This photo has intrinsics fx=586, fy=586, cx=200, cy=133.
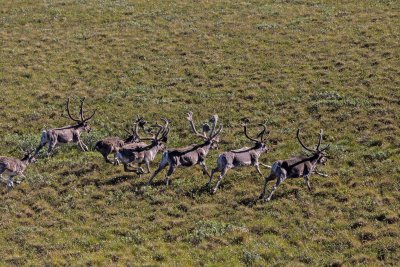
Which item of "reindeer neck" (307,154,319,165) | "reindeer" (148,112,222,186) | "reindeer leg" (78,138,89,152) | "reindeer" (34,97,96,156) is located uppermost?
"reindeer neck" (307,154,319,165)

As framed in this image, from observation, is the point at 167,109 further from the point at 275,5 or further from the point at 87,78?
the point at 275,5

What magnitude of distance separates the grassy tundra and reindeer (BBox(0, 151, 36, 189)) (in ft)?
1.78

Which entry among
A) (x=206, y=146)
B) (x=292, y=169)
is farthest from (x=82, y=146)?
(x=292, y=169)

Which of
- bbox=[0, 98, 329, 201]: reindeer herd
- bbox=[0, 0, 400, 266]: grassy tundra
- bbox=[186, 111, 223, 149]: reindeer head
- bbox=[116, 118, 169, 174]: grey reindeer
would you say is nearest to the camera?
bbox=[0, 0, 400, 266]: grassy tundra

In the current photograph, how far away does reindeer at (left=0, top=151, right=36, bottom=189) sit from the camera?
23.5 m

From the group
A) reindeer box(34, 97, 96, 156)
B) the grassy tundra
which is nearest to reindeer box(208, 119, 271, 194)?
the grassy tundra

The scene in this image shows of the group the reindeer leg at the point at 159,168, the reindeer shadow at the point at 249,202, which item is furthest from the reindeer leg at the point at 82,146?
the reindeer shadow at the point at 249,202

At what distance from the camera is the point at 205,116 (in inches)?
1211

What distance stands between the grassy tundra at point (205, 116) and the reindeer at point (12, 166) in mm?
541

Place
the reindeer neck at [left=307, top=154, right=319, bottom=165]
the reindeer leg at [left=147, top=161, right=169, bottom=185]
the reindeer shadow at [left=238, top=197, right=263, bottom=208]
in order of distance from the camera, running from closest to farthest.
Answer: the reindeer shadow at [left=238, top=197, right=263, bottom=208] < the reindeer neck at [left=307, top=154, right=319, bottom=165] < the reindeer leg at [left=147, top=161, right=169, bottom=185]

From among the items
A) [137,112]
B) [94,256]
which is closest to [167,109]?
[137,112]

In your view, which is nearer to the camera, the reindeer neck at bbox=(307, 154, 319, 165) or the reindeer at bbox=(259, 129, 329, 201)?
the reindeer at bbox=(259, 129, 329, 201)

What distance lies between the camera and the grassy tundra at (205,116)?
64.5 ft

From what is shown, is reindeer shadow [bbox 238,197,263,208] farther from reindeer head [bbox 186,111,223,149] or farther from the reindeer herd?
reindeer head [bbox 186,111,223,149]
